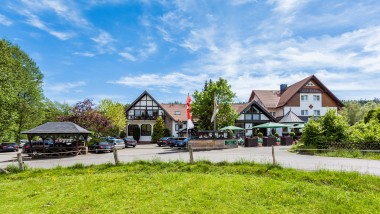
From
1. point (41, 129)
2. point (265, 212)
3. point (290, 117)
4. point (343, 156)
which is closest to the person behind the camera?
point (265, 212)

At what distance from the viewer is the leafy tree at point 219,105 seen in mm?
34219

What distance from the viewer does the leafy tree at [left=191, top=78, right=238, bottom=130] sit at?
34219mm

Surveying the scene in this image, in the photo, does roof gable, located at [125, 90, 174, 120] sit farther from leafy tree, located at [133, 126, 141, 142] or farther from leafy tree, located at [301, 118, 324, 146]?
leafy tree, located at [301, 118, 324, 146]

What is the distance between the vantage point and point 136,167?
39.3 feet

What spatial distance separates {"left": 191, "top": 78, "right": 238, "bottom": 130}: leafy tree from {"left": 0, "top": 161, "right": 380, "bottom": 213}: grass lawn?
902 inches

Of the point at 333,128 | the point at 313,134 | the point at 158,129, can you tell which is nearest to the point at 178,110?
the point at 158,129

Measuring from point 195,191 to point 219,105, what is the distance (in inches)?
1050

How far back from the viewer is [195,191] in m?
8.45

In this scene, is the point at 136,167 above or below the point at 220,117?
below

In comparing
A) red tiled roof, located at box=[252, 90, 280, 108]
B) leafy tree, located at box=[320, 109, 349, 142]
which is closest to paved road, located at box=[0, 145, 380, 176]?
leafy tree, located at box=[320, 109, 349, 142]

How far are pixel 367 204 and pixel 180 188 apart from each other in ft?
18.8

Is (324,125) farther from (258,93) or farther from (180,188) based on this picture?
(258,93)

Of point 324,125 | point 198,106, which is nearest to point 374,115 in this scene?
point 324,125

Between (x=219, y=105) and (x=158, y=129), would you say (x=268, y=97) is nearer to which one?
(x=219, y=105)
